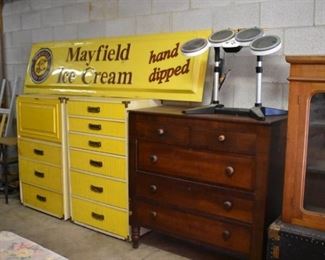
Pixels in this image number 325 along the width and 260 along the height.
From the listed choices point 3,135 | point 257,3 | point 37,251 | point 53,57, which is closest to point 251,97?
point 257,3

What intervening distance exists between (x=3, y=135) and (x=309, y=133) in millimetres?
3466

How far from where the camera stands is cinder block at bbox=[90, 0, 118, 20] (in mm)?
3340

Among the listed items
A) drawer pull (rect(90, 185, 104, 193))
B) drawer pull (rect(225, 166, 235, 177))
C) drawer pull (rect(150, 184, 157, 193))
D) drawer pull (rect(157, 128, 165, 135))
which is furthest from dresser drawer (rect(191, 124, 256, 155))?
drawer pull (rect(90, 185, 104, 193))

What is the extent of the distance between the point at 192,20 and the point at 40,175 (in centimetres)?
194

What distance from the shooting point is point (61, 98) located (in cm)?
306

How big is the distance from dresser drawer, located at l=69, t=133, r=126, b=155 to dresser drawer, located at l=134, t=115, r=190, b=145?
216 millimetres

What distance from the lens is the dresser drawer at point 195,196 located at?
2.15 m

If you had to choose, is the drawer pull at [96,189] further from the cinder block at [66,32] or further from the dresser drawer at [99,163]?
the cinder block at [66,32]

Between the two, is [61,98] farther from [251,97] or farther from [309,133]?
[309,133]

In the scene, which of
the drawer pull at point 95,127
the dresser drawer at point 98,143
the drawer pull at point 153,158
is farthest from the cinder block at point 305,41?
→ the drawer pull at point 95,127

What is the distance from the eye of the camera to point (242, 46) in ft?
7.62

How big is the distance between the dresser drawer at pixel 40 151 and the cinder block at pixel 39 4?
1.51 meters

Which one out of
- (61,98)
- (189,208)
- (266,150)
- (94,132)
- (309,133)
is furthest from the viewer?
(61,98)

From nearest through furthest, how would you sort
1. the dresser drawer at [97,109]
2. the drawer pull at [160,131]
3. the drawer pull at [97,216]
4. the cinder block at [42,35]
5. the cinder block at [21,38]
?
the drawer pull at [160,131], the dresser drawer at [97,109], the drawer pull at [97,216], the cinder block at [42,35], the cinder block at [21,38]
